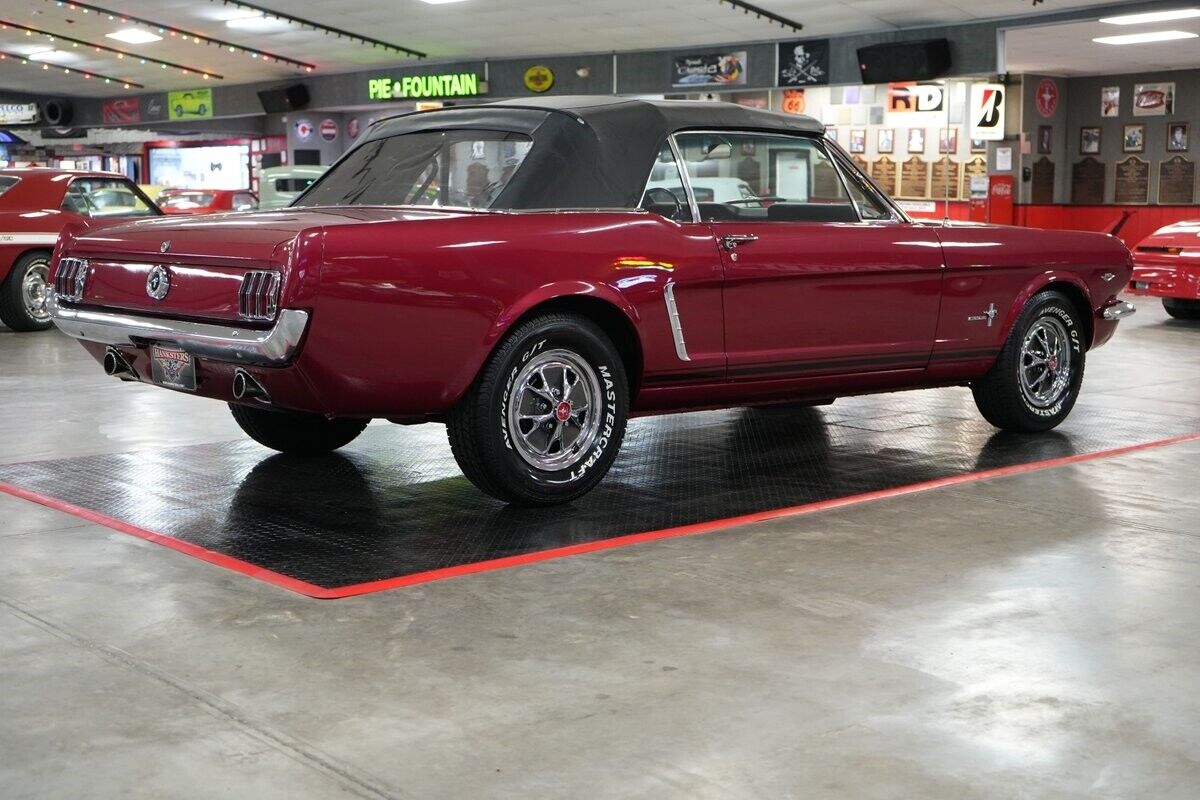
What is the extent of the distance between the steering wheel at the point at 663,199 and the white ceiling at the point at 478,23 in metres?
13.6

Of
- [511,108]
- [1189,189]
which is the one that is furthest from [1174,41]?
[511,108]

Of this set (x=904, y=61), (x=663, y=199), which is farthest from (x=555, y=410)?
(x=904, y=61)

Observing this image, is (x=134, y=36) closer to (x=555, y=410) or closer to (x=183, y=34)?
(x=183, y=34)

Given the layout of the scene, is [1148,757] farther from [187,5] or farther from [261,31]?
[261,31]

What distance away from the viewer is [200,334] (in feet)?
15.4

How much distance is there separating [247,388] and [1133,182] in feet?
68.5

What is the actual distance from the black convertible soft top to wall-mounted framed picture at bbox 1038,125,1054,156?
1835cm

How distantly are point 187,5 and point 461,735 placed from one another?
22.2m

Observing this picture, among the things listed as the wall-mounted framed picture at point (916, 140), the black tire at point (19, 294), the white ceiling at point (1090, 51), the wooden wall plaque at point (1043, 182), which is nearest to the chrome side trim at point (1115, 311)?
the black tire at point (19, 294)

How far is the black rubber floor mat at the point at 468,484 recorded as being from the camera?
462 centimetres

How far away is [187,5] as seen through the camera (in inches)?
908

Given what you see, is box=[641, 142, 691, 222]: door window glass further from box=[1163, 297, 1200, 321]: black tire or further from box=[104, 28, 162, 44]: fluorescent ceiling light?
box=[104, 28, 162, 44]: fluorescent ceiling light

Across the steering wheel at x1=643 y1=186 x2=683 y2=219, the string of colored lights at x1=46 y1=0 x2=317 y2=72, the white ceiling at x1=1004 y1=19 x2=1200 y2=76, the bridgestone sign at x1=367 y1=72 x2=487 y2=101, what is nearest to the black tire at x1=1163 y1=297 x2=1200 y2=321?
the white ceiling at x1=1004 y1=19 x2=1200 y2=76

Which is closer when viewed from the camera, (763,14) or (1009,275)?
(1009,275)
